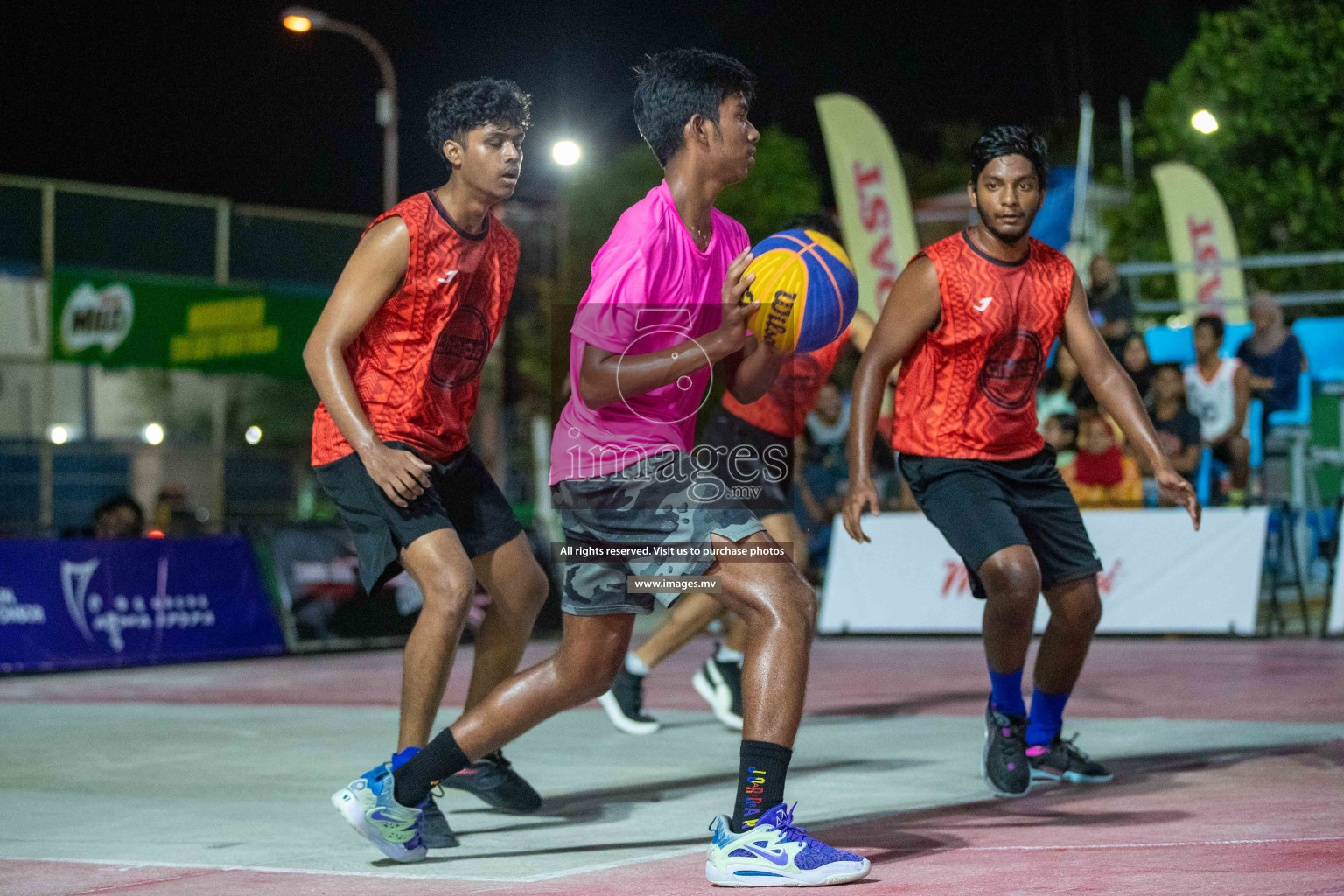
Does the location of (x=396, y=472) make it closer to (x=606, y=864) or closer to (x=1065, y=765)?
(x=606, y=864)

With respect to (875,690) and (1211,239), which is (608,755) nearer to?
(875,690)

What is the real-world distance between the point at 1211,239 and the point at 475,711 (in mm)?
22496

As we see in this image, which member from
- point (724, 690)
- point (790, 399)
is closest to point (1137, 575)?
point (724, 690)

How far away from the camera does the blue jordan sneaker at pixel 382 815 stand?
4387mm

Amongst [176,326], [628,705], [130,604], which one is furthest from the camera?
[176,326]

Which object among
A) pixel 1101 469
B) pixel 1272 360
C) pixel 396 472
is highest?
pixel 1272 360

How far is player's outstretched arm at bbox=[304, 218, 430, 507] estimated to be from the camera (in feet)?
15.2

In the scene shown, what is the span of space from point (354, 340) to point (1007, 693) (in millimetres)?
2601

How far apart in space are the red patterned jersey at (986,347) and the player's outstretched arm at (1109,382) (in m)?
0.06

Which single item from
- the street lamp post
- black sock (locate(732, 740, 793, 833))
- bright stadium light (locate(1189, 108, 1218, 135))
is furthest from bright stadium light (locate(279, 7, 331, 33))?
black sock (locate(732, 740, 793, 833))

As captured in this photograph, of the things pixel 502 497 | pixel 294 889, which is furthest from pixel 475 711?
Answer: pixel 502 497

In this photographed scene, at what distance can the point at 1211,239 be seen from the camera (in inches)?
971

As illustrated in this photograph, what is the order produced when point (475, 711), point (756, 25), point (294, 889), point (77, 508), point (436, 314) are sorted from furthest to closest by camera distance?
point (756, 25)
point (77, 508)
point (436, 314)
point (475, 711)
point (294, 889)

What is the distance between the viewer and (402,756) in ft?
15.0
